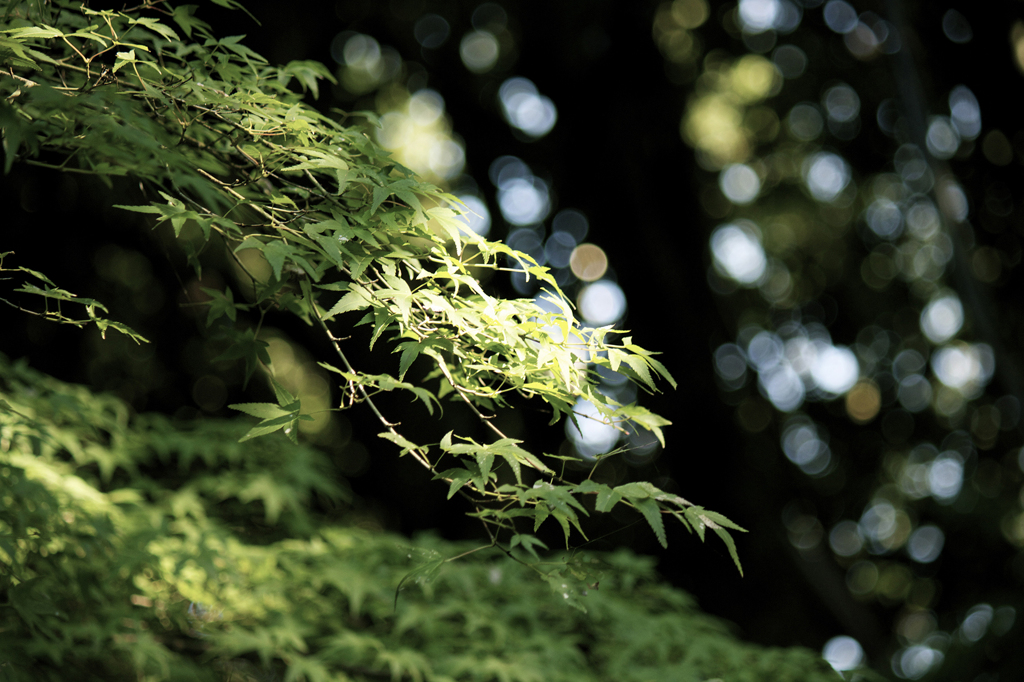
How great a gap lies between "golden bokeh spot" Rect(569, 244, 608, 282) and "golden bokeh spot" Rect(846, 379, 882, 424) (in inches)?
111

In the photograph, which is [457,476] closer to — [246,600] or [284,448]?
[246,600]

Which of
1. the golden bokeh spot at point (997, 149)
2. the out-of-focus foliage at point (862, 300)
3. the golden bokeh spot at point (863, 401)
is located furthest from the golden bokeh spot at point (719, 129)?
the golden bokeh spot at point (863, 401)

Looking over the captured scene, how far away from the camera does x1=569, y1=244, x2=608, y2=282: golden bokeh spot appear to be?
15.4 feet

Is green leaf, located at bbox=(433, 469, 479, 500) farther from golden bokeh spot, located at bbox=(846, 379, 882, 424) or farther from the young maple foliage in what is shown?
golden bokeh spot, located at bbox=(846, 379, 882, 424)

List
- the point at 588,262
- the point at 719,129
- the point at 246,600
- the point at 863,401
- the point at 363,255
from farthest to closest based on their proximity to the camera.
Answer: the point at 863,401, the point at 719,129, the point at 588,262, the point at 246,600, the point at 363,255

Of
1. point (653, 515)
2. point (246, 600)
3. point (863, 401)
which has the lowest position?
point (246, 600)

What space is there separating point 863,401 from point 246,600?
5.56 metres

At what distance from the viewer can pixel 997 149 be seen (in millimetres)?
5102

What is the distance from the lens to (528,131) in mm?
4711

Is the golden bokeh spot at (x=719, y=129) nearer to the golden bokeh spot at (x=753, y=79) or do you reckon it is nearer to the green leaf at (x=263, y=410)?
the golden bokeh spot at (x=753, y=79)

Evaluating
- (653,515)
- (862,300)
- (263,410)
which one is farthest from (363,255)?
(862,300)

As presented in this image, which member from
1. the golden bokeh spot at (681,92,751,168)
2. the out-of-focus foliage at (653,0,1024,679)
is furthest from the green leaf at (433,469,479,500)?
the golden bokeh spot at (681,92,751,168)

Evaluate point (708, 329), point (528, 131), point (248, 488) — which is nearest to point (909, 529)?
point (708, 329)

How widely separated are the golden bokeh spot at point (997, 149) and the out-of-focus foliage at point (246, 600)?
4.77 m
